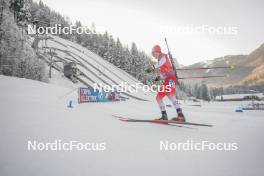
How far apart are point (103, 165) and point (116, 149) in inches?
24.3

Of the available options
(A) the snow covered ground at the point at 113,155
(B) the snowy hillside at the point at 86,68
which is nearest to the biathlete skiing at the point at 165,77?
(A) the snow covered ground at the point at 113,155

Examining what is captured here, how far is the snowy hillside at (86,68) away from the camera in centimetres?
5331

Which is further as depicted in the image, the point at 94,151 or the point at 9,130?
the point at 9,130

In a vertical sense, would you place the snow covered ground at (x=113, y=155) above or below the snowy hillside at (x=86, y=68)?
below

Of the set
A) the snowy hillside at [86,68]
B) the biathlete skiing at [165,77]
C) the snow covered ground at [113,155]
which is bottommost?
the snow covered ground at [113,155]

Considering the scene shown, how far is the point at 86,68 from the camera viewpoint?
6125cm

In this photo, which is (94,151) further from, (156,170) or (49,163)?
(156,170)

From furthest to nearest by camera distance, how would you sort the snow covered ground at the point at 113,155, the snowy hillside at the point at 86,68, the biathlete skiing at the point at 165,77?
1. the snowy hillside at the point at 86,68
2. the biathlete skiing at the point at 165,77
3. the snow covered ground at the point at 113,155

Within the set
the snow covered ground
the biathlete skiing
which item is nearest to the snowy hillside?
the biathlete skiing

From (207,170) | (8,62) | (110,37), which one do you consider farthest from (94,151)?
(110,37)

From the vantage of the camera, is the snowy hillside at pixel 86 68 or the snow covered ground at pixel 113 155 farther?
the snowy hillside at pixel 86 68

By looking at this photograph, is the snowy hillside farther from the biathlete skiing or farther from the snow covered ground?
the snow covered ground

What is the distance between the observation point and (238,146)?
163 inches

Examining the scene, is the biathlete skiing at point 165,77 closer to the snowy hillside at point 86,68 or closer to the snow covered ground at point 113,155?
the snow covered ground at point 113,155
